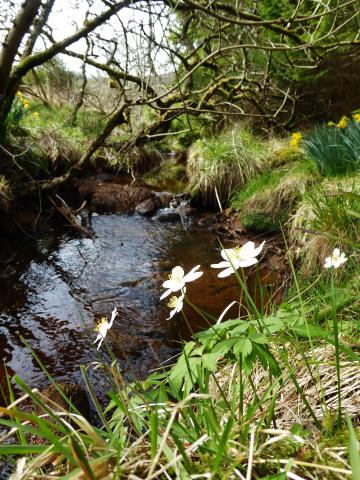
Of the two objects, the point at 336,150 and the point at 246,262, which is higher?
the point at 246,262

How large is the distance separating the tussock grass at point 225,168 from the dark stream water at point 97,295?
0.83 meters

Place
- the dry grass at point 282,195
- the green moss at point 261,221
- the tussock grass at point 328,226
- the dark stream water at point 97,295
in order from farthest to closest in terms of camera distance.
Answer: the green moss at point 261,221, the dry grass at point 282,195, the tussock grass at point 328,226, the dark stream water at point 97,295

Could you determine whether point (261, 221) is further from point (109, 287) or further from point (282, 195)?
point (109, 287)

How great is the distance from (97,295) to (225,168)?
288cm

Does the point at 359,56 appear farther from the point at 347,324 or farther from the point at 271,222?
the point at 347,324

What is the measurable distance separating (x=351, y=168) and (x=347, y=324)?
272 centimetres

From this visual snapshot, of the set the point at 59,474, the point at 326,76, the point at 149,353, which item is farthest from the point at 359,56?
the point at 59,474

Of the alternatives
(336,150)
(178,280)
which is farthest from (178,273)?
(336,150)

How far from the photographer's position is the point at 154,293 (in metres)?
3.12

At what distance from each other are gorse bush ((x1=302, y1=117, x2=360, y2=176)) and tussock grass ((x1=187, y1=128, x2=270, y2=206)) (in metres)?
1.27

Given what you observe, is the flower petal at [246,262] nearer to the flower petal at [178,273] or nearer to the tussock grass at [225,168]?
the flower petal at [178,273]

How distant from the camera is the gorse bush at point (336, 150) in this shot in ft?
10.7

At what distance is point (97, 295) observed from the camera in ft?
10.1

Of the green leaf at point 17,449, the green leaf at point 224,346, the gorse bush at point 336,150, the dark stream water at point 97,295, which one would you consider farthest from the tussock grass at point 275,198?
the green leaf at point 17,449
